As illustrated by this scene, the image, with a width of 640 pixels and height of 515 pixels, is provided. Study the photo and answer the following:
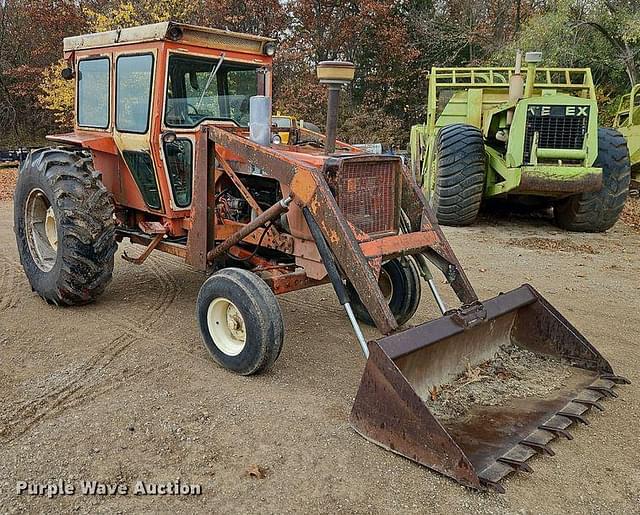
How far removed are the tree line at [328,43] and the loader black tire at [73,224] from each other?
12655mm

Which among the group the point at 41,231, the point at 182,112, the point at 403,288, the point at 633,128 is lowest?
Answer: the point at 403,288

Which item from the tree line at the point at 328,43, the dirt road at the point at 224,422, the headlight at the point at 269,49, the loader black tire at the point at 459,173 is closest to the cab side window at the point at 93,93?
the headlight at the point at 269,49

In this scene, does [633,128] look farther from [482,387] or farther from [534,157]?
[482,387]

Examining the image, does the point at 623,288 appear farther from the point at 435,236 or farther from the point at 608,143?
the point at 608,143

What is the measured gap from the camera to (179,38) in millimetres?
4824

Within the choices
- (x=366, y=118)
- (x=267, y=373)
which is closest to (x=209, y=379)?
(x=267, y=373)

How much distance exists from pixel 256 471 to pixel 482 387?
1.49 m

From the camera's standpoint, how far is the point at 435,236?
14.6 feet

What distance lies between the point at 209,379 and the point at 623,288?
4432 millimetres

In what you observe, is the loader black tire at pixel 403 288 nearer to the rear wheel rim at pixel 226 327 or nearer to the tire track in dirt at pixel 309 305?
the tire track in dirt at pixel 309 305

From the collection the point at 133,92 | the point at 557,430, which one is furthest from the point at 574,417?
the point at 133,92

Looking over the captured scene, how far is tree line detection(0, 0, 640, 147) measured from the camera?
18.4m

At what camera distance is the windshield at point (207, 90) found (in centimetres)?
498

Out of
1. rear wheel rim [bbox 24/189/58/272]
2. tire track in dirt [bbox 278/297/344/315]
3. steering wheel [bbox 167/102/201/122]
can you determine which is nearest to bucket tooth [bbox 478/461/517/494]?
tire track in dirt [bbox 278/297/344/315]
